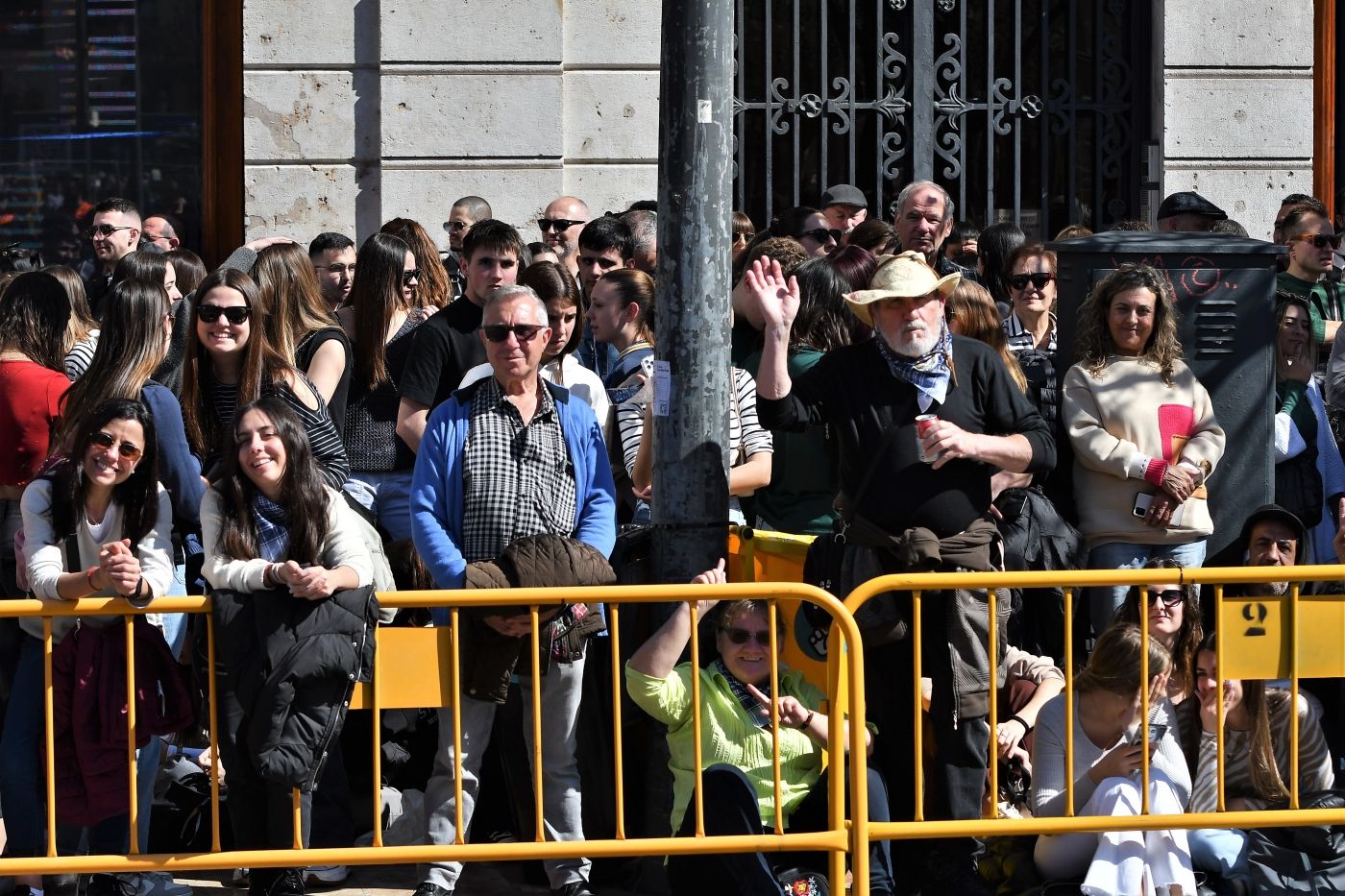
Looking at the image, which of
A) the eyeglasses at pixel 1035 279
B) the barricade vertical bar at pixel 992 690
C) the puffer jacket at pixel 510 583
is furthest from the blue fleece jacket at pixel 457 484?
the eyeglasses at pixel 1035 279

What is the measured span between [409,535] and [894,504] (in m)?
1.99

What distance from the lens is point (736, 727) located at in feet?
19.0

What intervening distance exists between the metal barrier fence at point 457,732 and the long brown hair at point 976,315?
2035mm

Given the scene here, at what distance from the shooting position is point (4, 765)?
19.0 ft

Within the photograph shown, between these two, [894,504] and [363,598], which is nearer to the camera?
[363,598]

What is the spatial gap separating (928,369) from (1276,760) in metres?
1.61

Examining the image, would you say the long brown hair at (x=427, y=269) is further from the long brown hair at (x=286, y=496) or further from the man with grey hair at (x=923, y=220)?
the long brown hair at (x=286, y=496)

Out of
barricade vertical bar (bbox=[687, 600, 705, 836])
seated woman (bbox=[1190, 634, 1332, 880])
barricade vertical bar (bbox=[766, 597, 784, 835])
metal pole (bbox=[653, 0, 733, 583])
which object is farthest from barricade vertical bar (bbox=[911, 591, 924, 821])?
seated woman (bbox=[1190, 634, 1332, 880])

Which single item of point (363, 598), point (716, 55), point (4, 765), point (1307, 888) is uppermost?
point (716, 55)

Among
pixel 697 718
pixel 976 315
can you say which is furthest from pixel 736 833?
pixel 976 315

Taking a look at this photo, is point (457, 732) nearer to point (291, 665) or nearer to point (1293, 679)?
point (291, 665)

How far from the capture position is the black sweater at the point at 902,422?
5.96 m

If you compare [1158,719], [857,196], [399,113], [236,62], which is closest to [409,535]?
[1158,719]

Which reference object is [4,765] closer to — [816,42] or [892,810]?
[892,810]
